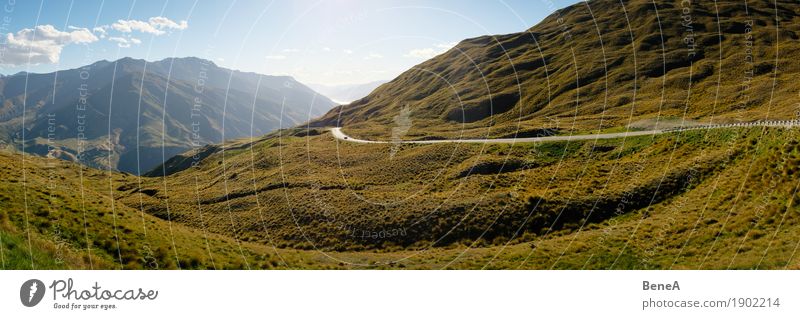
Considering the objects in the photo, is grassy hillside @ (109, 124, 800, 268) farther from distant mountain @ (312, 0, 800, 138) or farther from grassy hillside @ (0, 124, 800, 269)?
distant mountain @ (312, 0, 800, 138)

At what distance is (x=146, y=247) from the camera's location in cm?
2169

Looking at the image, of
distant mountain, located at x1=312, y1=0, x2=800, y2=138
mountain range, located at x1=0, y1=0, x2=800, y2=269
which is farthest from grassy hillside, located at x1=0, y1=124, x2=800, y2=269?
distant mountain, located at x1=312, y1=0, x2=800, y2=138

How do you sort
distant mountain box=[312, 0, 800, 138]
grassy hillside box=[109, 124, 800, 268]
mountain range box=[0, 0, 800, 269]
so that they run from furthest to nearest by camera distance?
distant mountain box=[312, 0, 800, 138]
grassy hillside box=[109, 124, 800, 268]
mountain range box=[0, 0, 800, 269]

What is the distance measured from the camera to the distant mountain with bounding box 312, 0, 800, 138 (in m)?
96.6

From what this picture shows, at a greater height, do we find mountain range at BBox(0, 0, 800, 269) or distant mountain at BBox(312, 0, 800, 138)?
distant mountain at BBox(312, 0, 800, 138)

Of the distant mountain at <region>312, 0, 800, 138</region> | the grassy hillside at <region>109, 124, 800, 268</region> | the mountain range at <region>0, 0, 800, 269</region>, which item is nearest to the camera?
the mountain range at <region>0, 0, 800, 269</region>

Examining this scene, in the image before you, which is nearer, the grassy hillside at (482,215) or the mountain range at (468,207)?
the grassy hillside at (482,215)

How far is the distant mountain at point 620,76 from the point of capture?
9662cm

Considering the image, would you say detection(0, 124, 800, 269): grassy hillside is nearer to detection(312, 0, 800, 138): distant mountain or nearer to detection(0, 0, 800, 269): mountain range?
detection(0, 0, 800, 269): mountain range

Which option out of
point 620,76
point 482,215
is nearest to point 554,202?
point 482,215

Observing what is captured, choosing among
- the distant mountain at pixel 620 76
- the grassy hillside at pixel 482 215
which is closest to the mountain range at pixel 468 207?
the grassy hillside at pixel 482 215

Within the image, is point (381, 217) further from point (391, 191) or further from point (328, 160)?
point (328, 160)

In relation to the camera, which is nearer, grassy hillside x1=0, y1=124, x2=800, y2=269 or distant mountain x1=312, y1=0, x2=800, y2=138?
grassy hillside x1=0, y1=124, x2=800, y2=269

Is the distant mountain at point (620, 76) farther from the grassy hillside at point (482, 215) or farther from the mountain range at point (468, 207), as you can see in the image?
the grassy hillside at point (482, 215)
